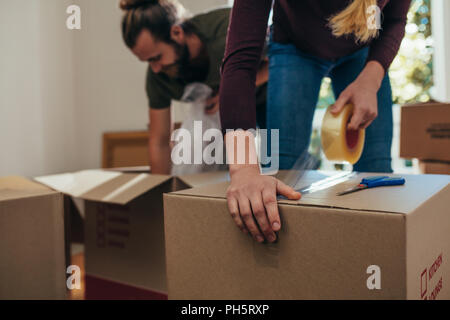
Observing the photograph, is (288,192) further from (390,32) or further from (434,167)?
(434,167)

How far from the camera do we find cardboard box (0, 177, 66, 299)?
0.66m

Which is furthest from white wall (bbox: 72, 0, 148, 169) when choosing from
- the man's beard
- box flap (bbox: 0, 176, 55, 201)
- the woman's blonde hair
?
the woman's blonde hair

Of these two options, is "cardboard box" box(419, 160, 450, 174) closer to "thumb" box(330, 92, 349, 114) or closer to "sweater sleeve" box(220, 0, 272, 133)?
"thumb" box(330, 92, 349, 114)

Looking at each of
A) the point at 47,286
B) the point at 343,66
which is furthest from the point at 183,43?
the point at 47,286

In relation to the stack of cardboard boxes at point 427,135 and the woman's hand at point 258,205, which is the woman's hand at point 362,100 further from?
the stack of cardboard boxes at point 427,135

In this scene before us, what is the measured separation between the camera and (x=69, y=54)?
4.33 ft

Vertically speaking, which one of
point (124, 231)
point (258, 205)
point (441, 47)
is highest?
point (441, 47)

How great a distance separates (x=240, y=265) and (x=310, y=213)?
13 centimetres

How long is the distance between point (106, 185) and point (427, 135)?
3.08ft

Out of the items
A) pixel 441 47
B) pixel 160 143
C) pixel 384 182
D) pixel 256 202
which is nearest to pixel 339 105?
pixel 384 182

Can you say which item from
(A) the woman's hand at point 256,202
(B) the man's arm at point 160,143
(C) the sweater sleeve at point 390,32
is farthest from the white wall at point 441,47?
(A) the woman's hand at point 256,202

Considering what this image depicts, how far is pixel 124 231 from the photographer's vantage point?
117cm

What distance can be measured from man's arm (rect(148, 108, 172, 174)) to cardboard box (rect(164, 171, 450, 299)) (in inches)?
32.7

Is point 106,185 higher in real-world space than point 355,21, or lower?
lower
